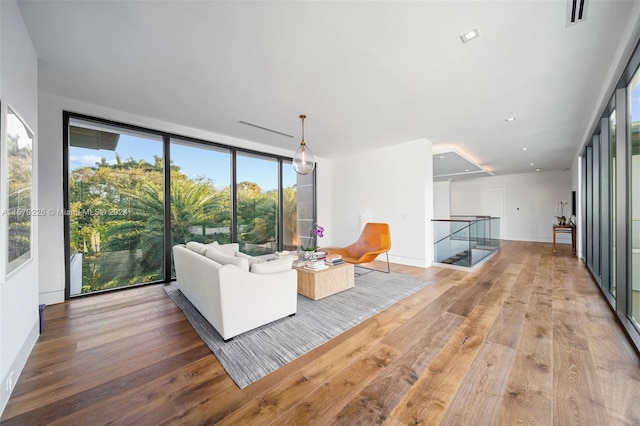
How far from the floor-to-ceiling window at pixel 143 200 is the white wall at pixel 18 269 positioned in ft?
4.02

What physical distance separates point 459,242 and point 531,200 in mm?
6252

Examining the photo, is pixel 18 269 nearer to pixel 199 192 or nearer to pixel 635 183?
pixel 199 192

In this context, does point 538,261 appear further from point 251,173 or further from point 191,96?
point 191,96

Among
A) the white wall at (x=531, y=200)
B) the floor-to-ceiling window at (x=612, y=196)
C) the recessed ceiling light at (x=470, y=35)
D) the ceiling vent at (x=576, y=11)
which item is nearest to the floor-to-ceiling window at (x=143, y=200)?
the recessed ceiling light at (x=470, y=35)

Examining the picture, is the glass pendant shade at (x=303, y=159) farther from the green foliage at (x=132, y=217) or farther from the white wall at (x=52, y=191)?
the white wall at (x=52, y=191)

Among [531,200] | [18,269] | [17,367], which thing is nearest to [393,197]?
[18,269]

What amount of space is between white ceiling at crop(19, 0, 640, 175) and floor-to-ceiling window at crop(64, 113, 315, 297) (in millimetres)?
548

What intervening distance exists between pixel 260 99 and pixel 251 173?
2.20 m

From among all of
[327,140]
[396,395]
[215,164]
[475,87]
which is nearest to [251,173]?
[215,164]

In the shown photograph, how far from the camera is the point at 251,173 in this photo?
520 centimetres

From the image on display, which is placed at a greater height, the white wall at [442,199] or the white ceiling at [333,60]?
the white ceiling at [333,60]

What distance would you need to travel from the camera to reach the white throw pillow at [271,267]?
242cm

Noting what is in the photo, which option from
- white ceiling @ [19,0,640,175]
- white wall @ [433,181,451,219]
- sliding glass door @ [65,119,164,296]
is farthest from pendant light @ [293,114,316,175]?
white wall @ [433,181,451,219]

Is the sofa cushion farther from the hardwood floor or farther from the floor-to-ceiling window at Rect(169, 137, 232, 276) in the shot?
the floor-to-ceiling window at Rect(169, 137, 232, 276)
